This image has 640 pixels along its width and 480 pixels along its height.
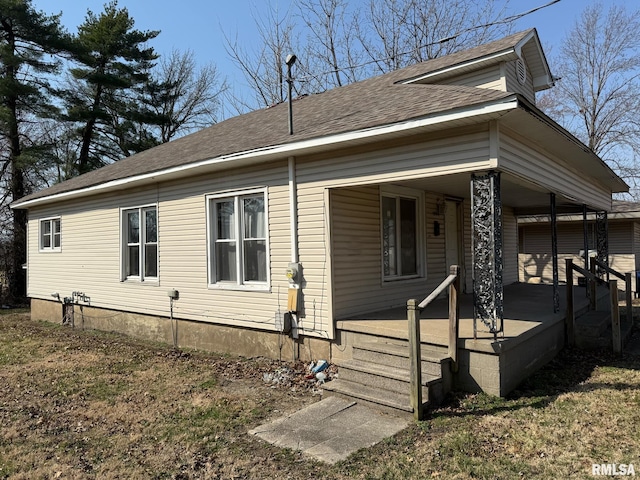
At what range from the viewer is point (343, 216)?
6.62m

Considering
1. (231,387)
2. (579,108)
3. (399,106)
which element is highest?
(579,108)

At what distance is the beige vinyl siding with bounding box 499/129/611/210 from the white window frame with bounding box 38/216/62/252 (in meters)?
11.3

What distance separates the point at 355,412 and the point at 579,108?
2627cm

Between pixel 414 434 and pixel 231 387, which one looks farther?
pixel 231 387

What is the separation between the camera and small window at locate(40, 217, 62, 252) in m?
12.2

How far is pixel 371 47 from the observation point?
20.2 m

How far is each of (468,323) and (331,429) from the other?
2748 millimetres

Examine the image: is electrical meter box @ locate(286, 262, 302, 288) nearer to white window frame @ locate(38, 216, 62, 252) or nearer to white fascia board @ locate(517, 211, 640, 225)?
white window frame @ locate(38, 216, 62, 252)

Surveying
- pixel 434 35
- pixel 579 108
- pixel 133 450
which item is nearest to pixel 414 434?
pixel 133 450

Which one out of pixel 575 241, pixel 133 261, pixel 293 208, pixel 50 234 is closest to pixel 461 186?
pixel 293 208

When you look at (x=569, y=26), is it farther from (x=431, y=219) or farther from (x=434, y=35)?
(x=431, y=219)

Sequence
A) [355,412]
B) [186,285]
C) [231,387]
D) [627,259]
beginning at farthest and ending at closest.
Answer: [627,259], [186,285], [231,387], [355,412]

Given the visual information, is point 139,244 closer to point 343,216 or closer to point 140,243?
point 140,243

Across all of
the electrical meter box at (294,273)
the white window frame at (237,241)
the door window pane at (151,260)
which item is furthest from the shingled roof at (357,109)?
the electrical meter box at (294,273)
